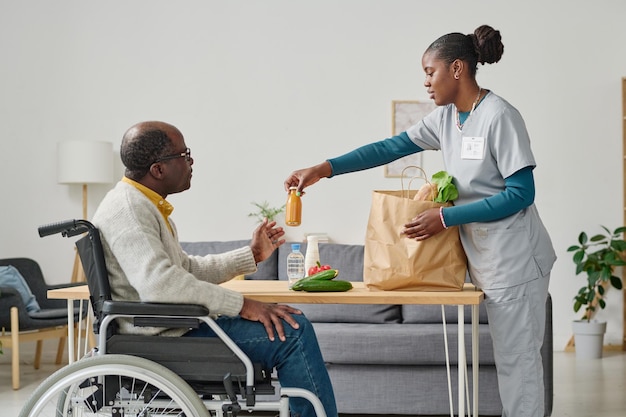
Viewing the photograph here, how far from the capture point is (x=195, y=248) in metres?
5.15

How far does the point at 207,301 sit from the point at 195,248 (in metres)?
3.05

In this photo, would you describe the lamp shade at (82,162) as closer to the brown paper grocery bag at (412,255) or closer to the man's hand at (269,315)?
the brown paper grocery bag at (412,255)

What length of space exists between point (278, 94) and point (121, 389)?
397 centimetres

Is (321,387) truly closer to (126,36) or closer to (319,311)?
(319,311)

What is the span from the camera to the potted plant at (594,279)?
220 inches

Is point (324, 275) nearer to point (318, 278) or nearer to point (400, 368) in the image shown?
point (318, 278)

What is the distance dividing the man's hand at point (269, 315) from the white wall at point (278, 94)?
143 inches

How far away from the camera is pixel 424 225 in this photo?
236cm

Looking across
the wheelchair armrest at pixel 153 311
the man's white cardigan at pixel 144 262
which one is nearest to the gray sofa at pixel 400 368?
the man's white cardigan at pixel 144 262

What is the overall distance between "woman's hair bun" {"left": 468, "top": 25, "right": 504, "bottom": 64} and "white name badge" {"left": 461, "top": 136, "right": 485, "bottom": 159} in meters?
0.22

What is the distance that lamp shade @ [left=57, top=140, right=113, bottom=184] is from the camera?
5535mm

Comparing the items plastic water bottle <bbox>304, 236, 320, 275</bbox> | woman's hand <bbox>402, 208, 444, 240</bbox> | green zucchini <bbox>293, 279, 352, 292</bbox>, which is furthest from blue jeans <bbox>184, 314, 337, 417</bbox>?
plastic water bottle <bbox>304, 236, 320, 275</bbox>

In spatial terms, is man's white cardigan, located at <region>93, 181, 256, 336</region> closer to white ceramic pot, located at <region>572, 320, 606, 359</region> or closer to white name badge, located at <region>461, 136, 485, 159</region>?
white name badge, located at <region>461, 136, 485, 159</region>

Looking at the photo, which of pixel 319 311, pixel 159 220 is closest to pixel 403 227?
pixel 159 220
